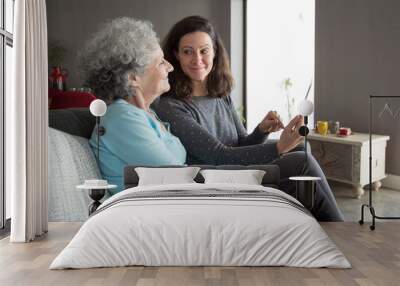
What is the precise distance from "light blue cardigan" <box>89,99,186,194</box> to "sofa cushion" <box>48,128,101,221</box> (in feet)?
0.41

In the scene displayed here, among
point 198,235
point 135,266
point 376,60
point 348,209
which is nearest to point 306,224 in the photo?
point 198,235

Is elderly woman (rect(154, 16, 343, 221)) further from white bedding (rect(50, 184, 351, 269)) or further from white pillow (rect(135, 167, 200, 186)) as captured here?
white bedding (rect(50, 184, 351, 269))

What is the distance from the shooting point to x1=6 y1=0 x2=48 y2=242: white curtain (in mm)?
5086

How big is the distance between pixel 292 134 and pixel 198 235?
231 centimetres

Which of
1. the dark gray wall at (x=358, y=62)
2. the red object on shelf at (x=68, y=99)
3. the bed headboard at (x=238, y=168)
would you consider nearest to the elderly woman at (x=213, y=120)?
the bed headboard at (x=238, y=168)

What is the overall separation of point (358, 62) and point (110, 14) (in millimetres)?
2476

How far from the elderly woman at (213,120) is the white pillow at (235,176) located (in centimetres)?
26

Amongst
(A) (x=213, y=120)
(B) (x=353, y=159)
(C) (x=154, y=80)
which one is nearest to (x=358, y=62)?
(B) (x=353, y=159)

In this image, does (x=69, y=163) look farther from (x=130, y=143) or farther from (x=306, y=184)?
(x=306, y=184)

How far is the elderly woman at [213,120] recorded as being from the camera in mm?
6090

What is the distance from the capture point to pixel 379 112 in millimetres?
6145

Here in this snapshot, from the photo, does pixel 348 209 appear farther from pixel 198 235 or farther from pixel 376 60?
pixel 198 235

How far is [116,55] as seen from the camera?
616 centimetres

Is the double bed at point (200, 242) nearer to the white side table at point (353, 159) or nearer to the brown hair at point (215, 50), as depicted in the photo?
the white side table at point (353, 159)
